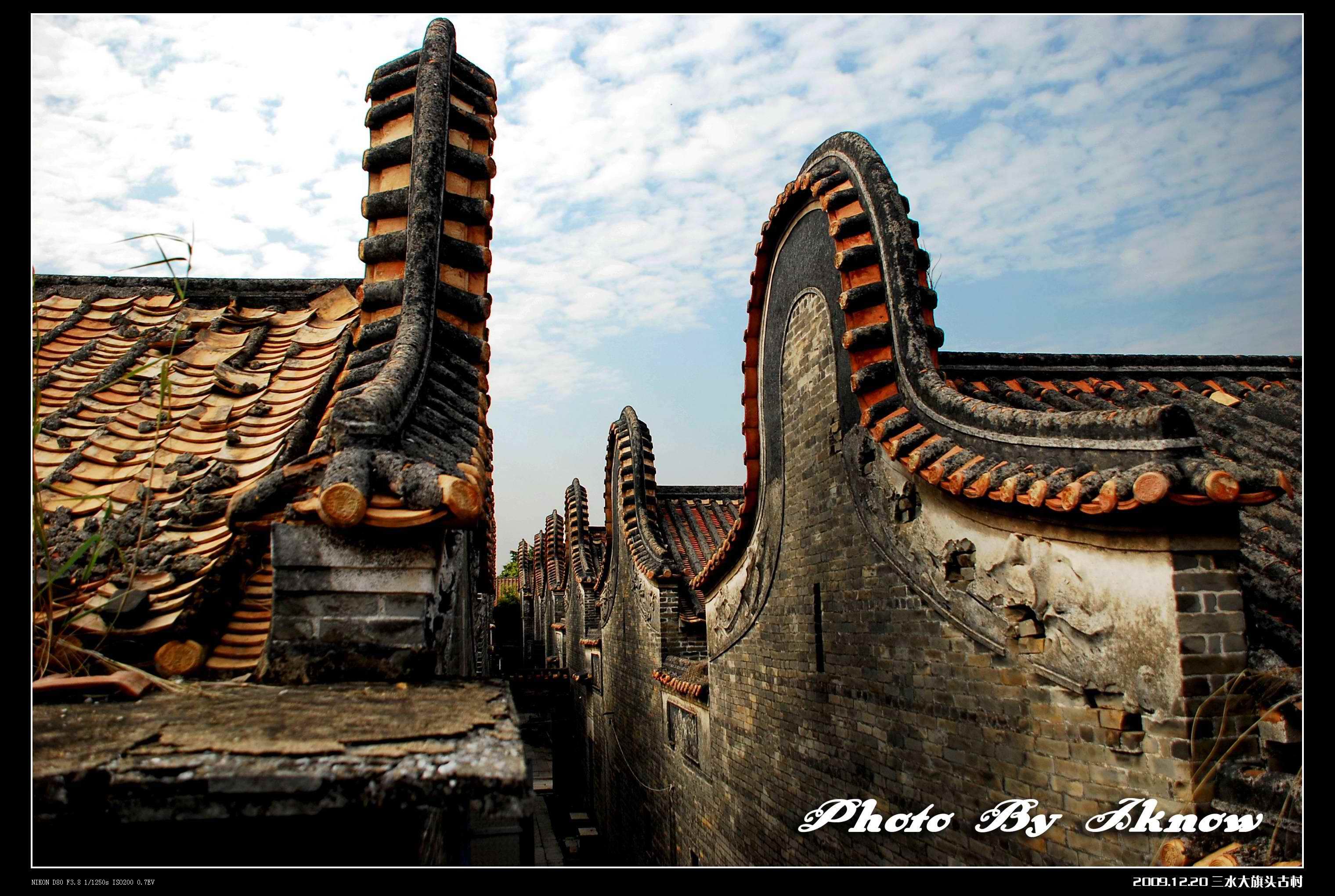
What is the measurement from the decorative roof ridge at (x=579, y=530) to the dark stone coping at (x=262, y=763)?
51.2 feet

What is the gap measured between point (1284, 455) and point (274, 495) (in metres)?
6.80

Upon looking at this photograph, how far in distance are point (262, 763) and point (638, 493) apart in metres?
11.4

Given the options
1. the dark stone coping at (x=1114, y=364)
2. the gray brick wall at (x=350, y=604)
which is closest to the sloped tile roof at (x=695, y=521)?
the dark stone coping at (x=1114, y=364)

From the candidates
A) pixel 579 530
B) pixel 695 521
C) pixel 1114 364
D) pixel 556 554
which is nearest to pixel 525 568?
pixel 556 554

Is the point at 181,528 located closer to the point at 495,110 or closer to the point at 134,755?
the point at 134,755

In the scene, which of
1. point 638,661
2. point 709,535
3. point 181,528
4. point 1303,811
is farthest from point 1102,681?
point 709,535

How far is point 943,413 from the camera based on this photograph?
491 cm

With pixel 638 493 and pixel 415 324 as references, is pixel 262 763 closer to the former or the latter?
pixel 415 324

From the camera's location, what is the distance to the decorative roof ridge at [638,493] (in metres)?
12.1

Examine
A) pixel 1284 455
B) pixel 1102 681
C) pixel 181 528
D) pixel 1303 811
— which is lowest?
pixel 1303 811

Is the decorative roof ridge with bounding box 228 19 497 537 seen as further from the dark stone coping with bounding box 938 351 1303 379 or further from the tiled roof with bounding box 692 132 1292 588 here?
the dark stone coping with bounding box 938 351 1303 379

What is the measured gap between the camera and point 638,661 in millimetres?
12570

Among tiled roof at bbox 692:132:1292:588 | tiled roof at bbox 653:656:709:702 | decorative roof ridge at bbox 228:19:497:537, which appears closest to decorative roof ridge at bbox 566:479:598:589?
tiled roof at bbox 653:656:709:702

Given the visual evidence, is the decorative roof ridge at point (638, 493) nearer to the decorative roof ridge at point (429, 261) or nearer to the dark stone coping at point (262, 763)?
the decorative roof ridge at point (429, 261)
